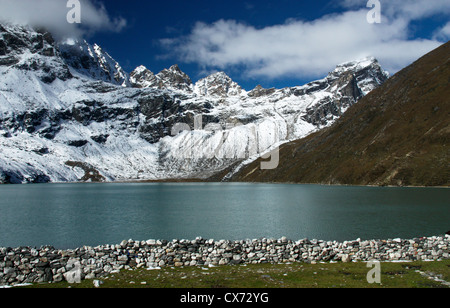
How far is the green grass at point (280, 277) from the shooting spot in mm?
20656

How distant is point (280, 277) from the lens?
74.5 feet

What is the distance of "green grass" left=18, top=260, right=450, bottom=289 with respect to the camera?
20656 millimetres

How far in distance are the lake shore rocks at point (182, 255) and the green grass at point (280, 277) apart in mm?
1398

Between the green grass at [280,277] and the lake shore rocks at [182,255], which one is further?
the lake shore rocks at [182,255]

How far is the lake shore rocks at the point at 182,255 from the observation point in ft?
76.8

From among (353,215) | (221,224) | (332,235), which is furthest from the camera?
(353,215)

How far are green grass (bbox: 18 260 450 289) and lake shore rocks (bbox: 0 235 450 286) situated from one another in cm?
140

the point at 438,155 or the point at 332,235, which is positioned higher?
the point at 438,155

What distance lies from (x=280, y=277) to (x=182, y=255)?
8.94 meters

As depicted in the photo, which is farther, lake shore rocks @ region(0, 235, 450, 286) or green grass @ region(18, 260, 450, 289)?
lake shore rocks @ region(0, 235, 450, 286)

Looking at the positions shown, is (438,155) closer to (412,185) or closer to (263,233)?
(412,185)
